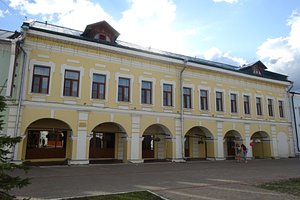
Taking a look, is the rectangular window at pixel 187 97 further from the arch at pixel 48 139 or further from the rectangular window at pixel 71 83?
the arch at pixel 48 139

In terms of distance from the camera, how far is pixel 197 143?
23.2 meters

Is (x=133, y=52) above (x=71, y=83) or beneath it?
above

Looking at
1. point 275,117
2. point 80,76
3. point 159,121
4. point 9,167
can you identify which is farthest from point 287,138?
point 9,167

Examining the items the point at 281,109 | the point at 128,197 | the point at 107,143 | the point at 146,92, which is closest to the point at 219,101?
the point at 146,92

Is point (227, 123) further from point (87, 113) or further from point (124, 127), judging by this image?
point (87, 113)

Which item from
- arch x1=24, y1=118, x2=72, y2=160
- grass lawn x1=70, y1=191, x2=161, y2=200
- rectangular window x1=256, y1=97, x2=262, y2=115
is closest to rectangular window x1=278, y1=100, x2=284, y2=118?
rectangular window x1=256, y1=97, x2=262, y2=115

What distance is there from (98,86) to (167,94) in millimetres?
5497

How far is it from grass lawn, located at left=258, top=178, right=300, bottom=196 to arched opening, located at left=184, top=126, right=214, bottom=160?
37.5 feet

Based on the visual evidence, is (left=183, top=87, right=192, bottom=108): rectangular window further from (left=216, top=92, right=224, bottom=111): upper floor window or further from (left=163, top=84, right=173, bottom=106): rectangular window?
(left=216, top=92, right=224, bottom=111): upper floor window

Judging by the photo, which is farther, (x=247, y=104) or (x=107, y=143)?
→ (x=247, y=104)

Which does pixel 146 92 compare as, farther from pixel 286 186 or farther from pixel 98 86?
pixel 286 186

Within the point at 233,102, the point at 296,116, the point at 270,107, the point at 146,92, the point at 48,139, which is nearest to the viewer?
the point at 48,139

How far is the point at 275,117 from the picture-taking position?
26.2m

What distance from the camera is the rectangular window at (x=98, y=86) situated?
698 inches
